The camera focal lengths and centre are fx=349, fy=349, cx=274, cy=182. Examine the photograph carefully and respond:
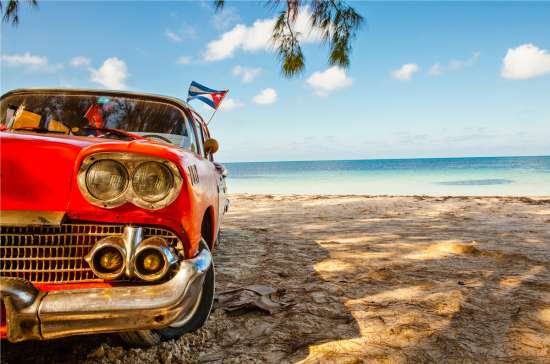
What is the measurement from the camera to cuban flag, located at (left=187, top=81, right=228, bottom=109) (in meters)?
6.31

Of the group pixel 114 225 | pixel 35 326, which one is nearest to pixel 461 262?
pixel 114 225

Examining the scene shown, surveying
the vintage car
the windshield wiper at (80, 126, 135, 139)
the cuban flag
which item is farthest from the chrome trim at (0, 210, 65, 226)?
the cuban flag

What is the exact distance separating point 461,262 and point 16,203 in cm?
359

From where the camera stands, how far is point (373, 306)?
7.70 feet

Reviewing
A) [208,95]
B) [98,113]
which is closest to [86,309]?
[98,113]

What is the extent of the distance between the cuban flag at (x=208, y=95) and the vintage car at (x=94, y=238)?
5.00m

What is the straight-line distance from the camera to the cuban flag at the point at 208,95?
6.31 metres

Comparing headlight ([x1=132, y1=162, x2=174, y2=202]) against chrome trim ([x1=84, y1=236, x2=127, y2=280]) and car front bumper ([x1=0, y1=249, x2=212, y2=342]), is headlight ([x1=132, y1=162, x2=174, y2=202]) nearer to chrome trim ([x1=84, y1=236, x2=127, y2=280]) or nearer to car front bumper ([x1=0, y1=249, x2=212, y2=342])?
chrome trim ([x1=84, y1=236, x2=127, y2=280])

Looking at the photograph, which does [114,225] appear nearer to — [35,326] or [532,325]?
[35,326]

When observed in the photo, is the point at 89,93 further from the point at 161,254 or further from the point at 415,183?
the point at 415,183

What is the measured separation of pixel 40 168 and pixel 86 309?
559mm

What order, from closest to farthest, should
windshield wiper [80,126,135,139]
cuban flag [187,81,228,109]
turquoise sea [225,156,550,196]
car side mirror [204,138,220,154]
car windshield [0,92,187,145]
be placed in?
windshield wiper [80,126,135,139] < car windshield [0,92,187,145] < car side mirror [204,138,220,154] < cuban flag [187,81,228,109] < turquoise sea [225,156,550,196]

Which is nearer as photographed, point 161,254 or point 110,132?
point 161,254

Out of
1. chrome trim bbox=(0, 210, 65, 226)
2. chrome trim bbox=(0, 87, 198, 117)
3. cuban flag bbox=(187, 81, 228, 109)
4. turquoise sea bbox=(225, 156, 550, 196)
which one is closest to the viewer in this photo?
chrome trim bbox=(0, 210, 65, 226)
